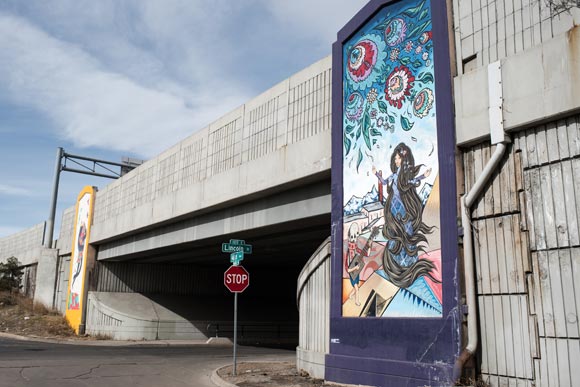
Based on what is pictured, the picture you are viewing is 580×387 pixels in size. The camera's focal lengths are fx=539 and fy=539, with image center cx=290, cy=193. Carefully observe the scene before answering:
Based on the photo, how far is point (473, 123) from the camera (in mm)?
10484

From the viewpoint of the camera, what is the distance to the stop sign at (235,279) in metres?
14.3

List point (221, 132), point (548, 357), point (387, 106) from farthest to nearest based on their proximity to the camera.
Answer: point (221, 132), point (387, 106), point (548, 357)

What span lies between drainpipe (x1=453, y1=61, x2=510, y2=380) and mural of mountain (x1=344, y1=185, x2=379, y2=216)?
246 cm

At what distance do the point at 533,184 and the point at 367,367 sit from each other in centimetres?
528

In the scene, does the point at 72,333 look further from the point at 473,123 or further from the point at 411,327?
the point at 473,123

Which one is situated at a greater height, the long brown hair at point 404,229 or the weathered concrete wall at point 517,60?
the weathered concrete wall at point 517,60

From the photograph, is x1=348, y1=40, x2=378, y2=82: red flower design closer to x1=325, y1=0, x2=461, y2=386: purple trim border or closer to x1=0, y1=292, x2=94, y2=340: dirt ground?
A: x1=325, y1=0, x2=461, y2=386: purple trim border

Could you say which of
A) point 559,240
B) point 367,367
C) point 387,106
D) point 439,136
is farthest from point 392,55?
point 367,367

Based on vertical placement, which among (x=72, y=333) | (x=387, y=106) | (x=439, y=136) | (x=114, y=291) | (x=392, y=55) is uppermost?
(x=392, y=55)

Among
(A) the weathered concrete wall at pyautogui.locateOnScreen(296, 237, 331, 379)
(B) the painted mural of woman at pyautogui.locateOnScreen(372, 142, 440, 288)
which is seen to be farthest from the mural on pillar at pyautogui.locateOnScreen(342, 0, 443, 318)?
(A) the weathered concrete wall at pyautogui.locateOnScreen(296, 237, 331, 379)

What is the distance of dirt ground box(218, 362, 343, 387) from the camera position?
41.4 ft

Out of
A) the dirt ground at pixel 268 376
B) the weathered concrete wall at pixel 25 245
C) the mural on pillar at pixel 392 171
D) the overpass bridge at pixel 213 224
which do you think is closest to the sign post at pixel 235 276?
the dirt ground at pixel 268 376

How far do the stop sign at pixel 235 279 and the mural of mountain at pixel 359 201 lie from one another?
3.23 metres

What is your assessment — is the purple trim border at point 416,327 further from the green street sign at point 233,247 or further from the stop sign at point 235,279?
the green street sign at point 233,247
